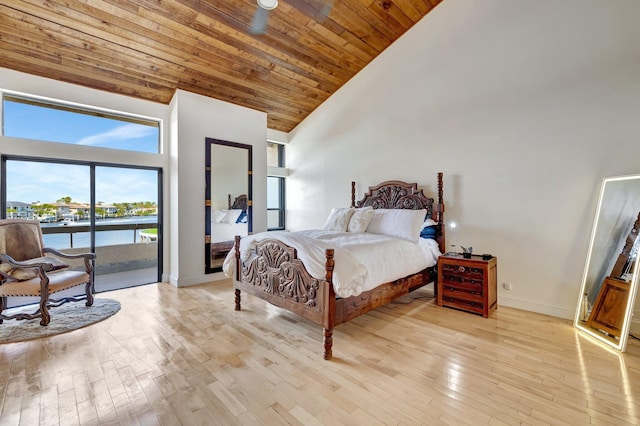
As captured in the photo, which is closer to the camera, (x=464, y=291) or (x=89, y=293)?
(x=464, y=291)

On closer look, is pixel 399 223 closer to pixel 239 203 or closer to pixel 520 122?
pixel 520 122

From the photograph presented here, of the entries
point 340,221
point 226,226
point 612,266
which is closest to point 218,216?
point 226,226

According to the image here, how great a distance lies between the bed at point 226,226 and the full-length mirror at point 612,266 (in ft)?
15.5

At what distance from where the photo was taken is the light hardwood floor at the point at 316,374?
169 centimetres

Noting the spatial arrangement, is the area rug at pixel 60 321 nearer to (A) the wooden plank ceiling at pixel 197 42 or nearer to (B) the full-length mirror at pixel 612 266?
(A) the wooden plank ceiling at pixel 197 42

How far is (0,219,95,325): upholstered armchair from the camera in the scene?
2.88 meters

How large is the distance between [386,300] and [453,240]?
1634 mm

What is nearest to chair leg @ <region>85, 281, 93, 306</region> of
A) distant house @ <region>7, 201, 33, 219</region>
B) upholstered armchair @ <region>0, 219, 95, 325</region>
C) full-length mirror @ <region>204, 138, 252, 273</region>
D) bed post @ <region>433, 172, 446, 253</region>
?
upholstered armchair @ <region>0, 219, 95, 325</region>

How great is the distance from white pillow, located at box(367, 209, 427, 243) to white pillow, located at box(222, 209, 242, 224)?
96.1 inches

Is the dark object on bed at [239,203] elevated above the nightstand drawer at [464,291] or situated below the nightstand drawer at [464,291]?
above

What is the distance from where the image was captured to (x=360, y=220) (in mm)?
3980

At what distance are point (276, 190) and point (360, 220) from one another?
10.1 feet

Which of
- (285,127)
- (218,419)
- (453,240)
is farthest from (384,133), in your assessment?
(218,419)

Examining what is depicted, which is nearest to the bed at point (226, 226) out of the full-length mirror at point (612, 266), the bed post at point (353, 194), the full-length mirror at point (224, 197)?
the full-length mirror at point (224, 197)
